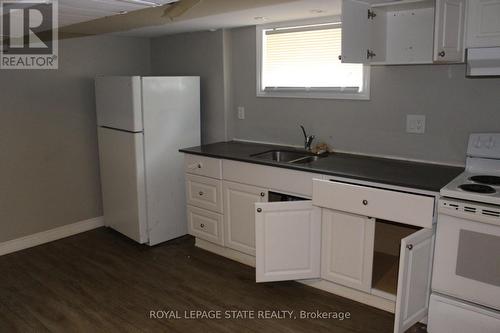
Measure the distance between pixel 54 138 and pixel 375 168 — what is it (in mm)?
2823

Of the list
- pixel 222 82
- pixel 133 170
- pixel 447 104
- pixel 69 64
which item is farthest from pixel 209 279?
pixel 69 64

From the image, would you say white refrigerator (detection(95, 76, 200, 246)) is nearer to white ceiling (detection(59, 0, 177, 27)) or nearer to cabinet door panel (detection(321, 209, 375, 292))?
white ceiling (detection(59, 0, 177, 27))

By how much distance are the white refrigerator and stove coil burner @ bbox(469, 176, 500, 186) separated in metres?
2.40

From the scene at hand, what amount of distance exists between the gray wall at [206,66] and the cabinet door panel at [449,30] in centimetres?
199

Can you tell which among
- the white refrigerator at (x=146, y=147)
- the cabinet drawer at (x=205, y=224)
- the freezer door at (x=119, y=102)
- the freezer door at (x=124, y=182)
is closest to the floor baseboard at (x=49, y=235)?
the freezer door at (x=124, y=182)

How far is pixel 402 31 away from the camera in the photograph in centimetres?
287

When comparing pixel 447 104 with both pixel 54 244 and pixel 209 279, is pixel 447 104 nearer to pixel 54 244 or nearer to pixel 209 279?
pixel 209 279

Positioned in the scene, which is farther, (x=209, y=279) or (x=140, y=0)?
(x=209, y=279)

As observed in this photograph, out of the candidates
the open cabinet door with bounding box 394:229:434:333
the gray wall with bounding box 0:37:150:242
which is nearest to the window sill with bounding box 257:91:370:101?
the open cabinet door with bounding box 394:229:434:333

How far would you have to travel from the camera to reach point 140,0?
166cm

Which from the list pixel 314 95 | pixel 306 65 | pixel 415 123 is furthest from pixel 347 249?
pixel 306 65

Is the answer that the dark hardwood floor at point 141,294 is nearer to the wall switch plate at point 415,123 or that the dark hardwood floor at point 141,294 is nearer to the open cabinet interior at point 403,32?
the wall switch plate at point 415,123

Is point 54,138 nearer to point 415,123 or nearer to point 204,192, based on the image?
point 204,192

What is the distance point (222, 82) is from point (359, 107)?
1.35m
